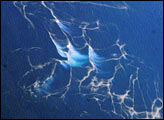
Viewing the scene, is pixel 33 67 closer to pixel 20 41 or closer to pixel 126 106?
pixel 20 41

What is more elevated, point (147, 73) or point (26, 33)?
point (26, 33)

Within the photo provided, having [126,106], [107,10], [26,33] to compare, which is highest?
[107,10]

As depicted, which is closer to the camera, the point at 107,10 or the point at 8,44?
the point at 8,44

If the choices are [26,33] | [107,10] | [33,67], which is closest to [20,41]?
[26,33]

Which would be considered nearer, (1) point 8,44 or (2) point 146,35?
(1) point 8,44

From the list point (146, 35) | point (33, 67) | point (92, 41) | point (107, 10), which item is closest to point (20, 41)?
point (33, 67)

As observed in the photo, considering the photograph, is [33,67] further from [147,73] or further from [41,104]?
[147,73]
